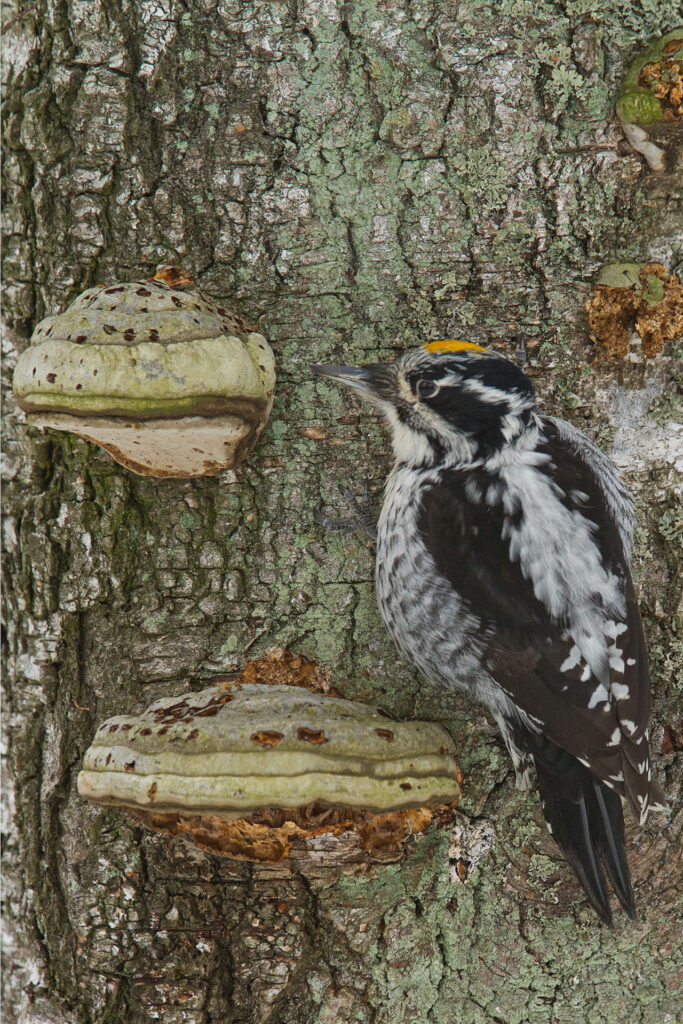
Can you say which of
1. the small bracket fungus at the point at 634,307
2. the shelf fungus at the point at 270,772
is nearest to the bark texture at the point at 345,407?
the small bracket fungus at the point at 634,307

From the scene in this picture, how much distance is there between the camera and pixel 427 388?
233 cm

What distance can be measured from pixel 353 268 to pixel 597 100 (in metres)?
0.74

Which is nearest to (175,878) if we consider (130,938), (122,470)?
(130,938)

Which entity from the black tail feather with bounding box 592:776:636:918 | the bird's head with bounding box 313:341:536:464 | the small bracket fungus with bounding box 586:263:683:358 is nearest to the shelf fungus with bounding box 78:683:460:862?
the black tail feather with bounding box 592:776:636:918

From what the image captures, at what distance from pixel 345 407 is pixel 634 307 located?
2.56ft

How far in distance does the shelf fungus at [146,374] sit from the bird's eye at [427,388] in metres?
0.42

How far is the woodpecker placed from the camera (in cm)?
222

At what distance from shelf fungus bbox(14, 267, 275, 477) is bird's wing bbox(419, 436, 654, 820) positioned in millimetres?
667

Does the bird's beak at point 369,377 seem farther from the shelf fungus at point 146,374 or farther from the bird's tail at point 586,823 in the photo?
the bird's tail at point 586,823

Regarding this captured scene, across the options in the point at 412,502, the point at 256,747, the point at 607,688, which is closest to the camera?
the point at 256,747

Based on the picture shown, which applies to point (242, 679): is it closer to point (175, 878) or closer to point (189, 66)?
point (175, 878)

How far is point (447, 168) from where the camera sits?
90.1 inches

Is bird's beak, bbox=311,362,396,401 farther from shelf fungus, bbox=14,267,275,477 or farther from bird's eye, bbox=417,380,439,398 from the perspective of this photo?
shelf fungus, bbox=14,267,275,477

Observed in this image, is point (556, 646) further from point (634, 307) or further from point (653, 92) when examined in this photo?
point (653, 92)
